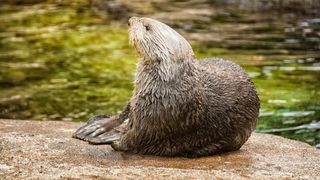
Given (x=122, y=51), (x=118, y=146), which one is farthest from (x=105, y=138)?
(x=122, y=51)

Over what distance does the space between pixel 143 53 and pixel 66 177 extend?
121 centimetres

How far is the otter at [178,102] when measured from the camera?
217 inches

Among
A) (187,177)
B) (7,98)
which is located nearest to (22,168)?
(187,177)

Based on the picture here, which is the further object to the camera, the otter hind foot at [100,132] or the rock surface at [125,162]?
the otter hind foot at [100,132]

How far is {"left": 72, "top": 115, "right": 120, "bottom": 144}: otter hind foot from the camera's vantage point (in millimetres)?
6086

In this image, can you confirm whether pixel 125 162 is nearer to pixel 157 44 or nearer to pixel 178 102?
pixel 178 102

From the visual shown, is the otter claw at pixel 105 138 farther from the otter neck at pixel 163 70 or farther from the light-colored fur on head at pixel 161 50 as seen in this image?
the light-colored fur on head at pixel 161 50

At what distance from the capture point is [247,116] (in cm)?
585

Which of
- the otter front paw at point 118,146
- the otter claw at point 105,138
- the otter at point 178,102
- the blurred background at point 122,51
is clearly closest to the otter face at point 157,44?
the otter at point 178,102

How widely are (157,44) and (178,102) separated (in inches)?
17.6

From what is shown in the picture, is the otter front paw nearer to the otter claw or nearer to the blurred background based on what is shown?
the otter claw

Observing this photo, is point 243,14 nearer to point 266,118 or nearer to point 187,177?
point 266,118

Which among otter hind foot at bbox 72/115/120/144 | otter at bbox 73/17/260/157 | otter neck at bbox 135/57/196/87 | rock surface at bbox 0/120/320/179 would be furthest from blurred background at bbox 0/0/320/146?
otter neck at bbox 135/57/196/87

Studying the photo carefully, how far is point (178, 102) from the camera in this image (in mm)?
5500
